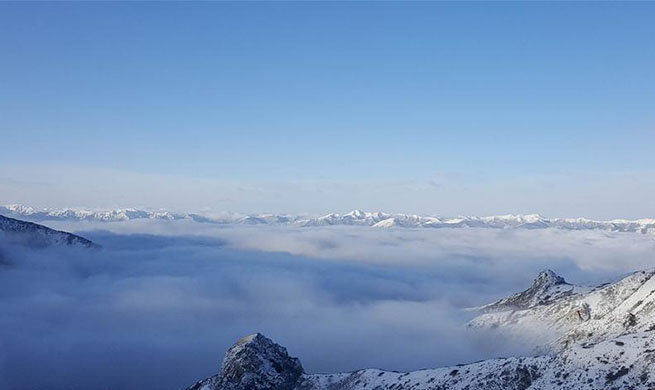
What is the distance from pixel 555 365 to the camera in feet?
303

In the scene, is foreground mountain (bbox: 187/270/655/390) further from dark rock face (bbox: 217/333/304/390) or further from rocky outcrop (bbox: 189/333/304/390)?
dark rock face (bbox: 217/333/304/390)

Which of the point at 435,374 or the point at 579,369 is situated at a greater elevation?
the point at 579,369

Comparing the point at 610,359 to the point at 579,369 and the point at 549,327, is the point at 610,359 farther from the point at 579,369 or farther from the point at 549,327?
the point at 549,327

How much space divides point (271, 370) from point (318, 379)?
1429 centimetres

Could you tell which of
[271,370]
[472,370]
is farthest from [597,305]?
[271,370]

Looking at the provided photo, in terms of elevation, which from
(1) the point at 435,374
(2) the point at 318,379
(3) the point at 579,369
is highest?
(3) the point at 579,369

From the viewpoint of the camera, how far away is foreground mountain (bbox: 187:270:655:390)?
84.2 metres

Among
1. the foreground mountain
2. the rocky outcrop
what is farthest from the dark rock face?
the foreground mountain

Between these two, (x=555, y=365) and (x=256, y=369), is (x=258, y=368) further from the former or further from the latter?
(x=555, y=365)

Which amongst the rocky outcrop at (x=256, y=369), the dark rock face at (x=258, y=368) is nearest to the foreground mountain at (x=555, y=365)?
the rocky outcrop at (x=256, y=369)

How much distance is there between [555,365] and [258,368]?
7731cm

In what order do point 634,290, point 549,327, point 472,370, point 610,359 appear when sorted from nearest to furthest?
point 610,359, point 472,370, point 634,290, point 549,327

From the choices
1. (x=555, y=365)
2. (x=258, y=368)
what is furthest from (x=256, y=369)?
(x=555, y=365)

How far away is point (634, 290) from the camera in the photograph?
162250mm
